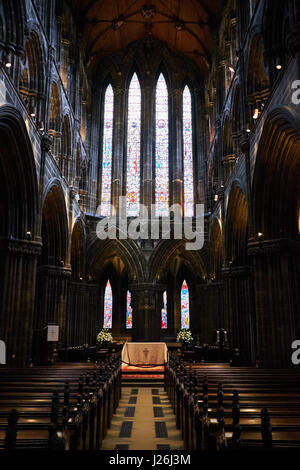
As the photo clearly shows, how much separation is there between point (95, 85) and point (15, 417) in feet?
91.9

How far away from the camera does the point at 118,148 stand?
2683 centimetres

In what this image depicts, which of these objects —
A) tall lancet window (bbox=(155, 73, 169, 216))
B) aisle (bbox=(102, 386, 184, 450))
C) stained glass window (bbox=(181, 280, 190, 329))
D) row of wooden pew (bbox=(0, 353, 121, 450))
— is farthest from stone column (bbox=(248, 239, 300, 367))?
stained glass window (bbox=(181, 280, 190, 329))

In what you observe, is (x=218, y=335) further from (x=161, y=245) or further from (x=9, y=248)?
(x=9, y=248)

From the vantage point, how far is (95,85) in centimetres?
2789

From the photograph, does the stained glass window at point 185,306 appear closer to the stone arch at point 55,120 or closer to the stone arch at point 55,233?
the stone arch at point 55,233

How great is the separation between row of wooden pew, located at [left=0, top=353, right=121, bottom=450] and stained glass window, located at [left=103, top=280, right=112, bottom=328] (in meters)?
22.6

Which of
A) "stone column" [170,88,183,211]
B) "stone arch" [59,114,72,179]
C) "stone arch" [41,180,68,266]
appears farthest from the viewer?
"stone column" [170,88,183,211]

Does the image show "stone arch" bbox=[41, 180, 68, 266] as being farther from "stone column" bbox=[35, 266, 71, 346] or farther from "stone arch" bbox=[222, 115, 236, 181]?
"stone arch" bbox=[222, 115, 236, 181]

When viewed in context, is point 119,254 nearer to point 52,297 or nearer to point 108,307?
point 52,297

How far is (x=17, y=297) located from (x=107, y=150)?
16.7 m

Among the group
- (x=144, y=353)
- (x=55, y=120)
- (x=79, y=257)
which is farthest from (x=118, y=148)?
(x=144, y=353)

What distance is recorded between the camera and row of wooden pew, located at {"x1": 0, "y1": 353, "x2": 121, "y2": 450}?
331 cm
